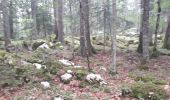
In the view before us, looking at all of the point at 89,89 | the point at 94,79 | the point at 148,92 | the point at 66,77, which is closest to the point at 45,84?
the point at 66,77

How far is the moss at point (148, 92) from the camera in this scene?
828cm

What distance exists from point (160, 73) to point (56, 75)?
16.8 ft

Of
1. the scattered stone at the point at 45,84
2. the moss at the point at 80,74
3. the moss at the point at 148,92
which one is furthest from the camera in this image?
the moss at the point at 80,74

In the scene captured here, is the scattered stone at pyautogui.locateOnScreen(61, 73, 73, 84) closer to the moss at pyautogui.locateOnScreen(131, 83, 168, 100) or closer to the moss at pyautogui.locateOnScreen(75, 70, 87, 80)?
the moss at pyautogui.locateOnScreen(75, 70, 87, 80)

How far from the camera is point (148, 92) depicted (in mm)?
8438

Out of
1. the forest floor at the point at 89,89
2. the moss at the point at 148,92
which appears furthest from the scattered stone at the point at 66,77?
the moss at the point at 148,92

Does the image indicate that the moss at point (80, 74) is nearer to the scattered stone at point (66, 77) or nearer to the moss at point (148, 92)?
the scattered stone at point (66, 77)

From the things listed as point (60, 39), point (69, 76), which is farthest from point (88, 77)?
point (60, 39)

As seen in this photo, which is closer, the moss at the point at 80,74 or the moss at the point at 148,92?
the moss at the point at 148,92

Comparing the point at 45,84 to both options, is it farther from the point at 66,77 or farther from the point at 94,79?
the point at 94,79

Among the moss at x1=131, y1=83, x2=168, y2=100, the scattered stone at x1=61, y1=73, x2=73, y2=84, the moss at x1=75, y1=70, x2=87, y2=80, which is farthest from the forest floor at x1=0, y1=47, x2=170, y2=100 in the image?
the moss at x1=131, y1=83, x2=168, y2=100

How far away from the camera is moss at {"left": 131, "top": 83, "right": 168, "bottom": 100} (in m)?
8.28

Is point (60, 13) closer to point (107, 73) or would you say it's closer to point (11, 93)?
point (107, 73)

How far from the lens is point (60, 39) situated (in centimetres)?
1969
